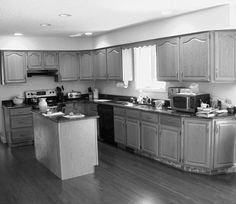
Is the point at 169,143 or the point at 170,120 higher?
the point at 170,120

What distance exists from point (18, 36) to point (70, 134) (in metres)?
3.62

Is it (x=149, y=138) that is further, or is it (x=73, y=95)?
(x=73, y=95)

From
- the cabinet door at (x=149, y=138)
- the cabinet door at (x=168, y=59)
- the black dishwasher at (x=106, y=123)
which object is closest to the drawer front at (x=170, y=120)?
the cabinet door at (x=149, y=138)

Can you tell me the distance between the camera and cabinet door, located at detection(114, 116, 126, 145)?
6.09m

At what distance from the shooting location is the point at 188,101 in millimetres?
4762

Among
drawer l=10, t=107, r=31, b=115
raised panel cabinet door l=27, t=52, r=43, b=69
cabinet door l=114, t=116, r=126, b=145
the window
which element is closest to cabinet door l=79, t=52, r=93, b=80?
raised panel cabinet door l=27, t=52, r=43, b=69

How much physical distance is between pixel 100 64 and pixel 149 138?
2.67m

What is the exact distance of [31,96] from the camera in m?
7.36

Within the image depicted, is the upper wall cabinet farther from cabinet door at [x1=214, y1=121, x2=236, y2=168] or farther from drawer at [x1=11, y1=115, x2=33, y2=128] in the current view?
cabinet door at [x1=214, y1=121, x2=236, y2=168]

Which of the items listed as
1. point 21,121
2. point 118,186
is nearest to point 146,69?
point 118,186

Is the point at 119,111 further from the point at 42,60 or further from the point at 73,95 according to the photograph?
the point at 42,60

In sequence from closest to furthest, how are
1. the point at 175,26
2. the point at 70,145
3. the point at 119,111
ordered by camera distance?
the point at 70,145
the point at 175,26
the point at 119,111

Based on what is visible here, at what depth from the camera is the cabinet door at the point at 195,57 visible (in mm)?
4605

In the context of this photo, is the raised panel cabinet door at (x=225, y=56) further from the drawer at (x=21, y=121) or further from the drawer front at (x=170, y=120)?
the drawer at (x=21, y=121)
